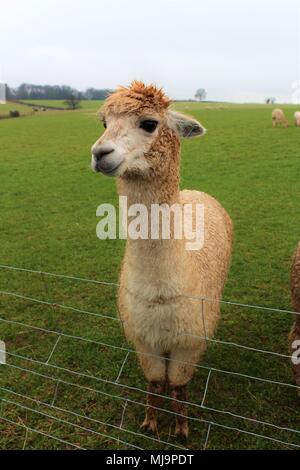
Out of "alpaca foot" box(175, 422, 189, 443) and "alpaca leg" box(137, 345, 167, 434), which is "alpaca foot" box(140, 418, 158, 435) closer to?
"alpaca leg" box(137, 345, 167, 434)

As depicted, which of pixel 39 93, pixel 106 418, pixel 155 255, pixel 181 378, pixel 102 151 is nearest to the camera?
pixel 102 151

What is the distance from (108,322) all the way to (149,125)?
2.52 metres

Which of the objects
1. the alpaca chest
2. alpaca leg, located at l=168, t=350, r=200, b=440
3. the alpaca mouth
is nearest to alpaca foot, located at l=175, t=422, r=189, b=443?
→ alpaca leg, located at l=168, t=350, r=200, b=440

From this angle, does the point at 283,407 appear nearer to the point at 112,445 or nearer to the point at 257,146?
the point at 112,445

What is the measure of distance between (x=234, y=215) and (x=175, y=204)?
5.23 meters

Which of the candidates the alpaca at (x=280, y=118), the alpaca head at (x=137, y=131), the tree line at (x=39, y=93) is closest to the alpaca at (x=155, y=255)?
the alpaca head at (x=137, y=131)

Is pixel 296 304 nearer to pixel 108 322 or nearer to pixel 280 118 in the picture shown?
pixel 108 322

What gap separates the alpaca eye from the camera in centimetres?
220

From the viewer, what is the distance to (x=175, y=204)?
2.39 m

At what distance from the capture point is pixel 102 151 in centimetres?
202

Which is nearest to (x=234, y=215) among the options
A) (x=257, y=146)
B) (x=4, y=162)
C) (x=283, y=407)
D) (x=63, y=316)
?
(x=63, y=316)
